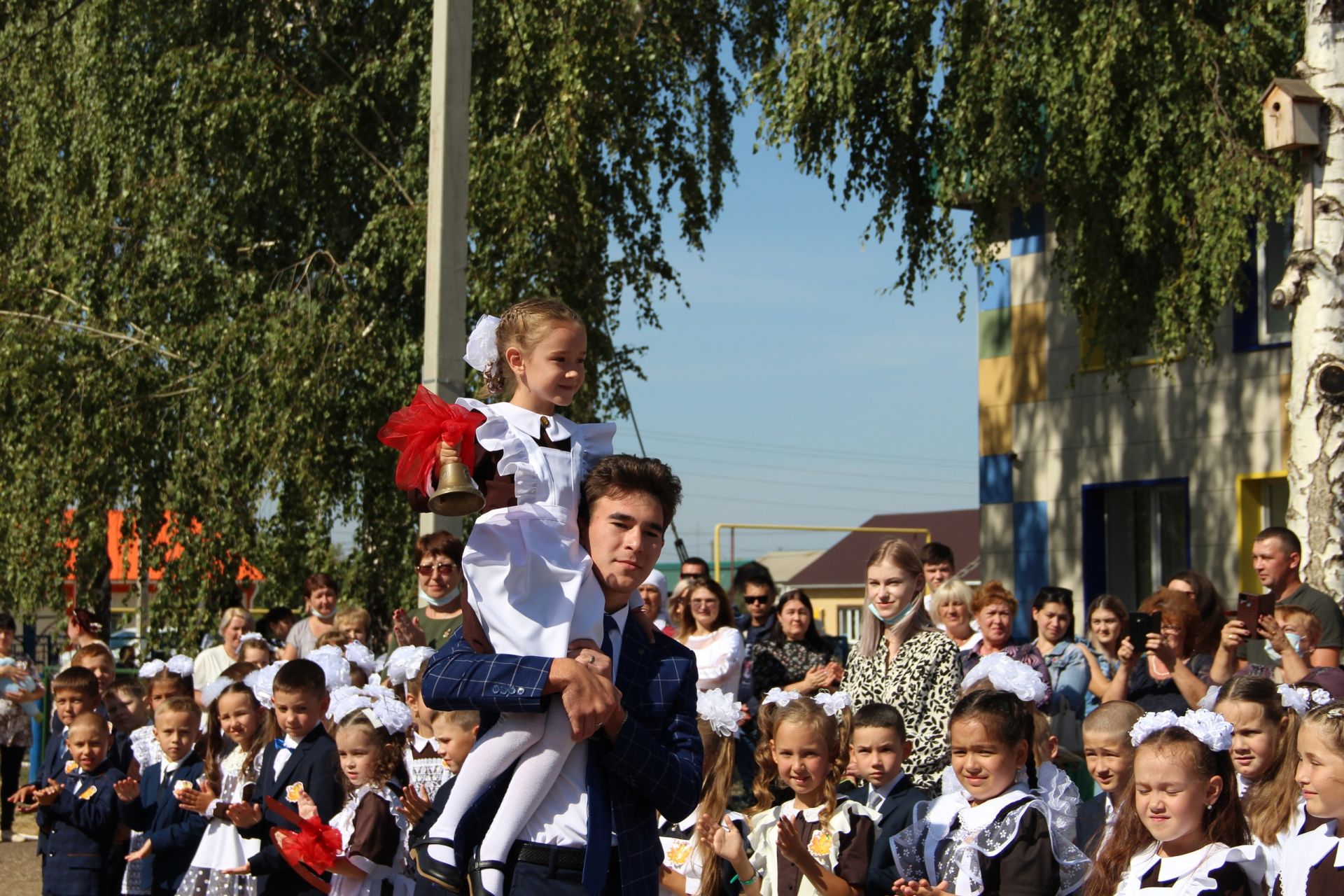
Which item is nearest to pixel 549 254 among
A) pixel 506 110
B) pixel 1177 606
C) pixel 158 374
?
pixel 506 110

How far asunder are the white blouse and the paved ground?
468cm

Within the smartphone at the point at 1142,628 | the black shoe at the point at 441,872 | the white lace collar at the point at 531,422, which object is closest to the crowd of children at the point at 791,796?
the black shoe at the point at 441,872

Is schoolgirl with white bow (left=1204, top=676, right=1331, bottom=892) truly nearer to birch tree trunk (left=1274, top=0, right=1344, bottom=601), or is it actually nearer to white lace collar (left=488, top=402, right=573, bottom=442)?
white lace collar (left=488, top=402, right=573, bottom=442)

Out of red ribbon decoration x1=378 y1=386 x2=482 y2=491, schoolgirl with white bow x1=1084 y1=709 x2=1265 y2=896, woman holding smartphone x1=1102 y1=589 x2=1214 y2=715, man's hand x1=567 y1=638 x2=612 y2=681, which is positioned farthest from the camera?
woman holding smartphone x1=1102 y1=589 x2=1214 y2=715

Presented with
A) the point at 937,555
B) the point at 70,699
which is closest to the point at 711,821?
the point at 937,555

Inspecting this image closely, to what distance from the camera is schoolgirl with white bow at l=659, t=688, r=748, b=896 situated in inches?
224

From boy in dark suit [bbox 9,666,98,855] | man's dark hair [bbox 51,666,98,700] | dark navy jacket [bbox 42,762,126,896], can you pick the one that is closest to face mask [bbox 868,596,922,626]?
dark navy jacket [bbox 42,762,126,896]

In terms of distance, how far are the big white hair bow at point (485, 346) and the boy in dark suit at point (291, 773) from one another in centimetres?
300

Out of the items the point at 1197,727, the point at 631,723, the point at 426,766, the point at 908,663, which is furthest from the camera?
the point at 908,663

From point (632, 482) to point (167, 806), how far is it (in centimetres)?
476

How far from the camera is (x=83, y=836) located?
25.0 ft

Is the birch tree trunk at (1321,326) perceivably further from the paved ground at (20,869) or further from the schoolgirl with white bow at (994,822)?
the paved ground at (20,869)

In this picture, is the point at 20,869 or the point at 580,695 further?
the point at 20,869

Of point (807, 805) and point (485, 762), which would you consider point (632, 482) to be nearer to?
point (485, 762)
